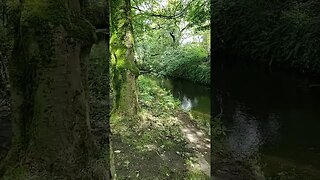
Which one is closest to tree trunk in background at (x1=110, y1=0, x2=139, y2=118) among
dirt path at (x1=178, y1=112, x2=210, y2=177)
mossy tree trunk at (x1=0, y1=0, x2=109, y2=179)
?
dirt path at (x1=178, y1=112, x2=210, y2=177)

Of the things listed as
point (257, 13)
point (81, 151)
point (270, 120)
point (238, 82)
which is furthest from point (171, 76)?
point (81, 151)

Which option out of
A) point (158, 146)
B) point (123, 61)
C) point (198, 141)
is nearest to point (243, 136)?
point (198, 141)

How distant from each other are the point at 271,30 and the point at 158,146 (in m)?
6.36

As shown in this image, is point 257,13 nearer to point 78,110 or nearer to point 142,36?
point 142,36

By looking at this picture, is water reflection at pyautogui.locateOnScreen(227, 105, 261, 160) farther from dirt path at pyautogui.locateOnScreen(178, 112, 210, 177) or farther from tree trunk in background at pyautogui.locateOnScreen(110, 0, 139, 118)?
tree trunk in background at pyautogui.locateOnScreen(110, 0, 139, 118)

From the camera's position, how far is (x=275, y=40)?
1048cm

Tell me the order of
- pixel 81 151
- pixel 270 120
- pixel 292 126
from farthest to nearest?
pixel 270 120
pixel 292 126
pixel 81 151

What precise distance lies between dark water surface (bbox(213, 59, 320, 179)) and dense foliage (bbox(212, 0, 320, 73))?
459 millimetres

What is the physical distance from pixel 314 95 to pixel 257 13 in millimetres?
2732

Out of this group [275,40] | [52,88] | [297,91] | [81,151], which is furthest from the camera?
[275,40]

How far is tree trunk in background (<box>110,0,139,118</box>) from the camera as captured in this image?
582 cm

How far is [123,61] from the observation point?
5957mm

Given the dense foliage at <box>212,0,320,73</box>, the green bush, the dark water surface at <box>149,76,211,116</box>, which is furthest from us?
the green bush

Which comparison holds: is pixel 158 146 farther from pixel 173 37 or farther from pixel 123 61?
pixel 173 37
